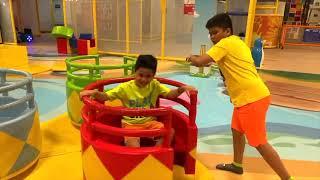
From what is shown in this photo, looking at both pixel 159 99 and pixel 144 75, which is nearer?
pixel 144 75

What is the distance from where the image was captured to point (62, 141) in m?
3.22

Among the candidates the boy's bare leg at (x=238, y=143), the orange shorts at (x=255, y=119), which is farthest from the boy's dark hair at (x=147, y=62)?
the boy's bare leg at (x=238, y=143)

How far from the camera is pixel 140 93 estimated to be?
7.70 feet

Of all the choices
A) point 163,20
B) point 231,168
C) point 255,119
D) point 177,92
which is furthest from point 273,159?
point 163,20

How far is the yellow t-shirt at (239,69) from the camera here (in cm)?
228

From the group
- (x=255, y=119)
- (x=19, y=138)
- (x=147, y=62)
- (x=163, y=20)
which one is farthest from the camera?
(x=163, y=20)

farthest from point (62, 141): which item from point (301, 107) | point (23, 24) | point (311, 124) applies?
point (23, 24)

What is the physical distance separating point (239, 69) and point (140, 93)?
829 millimetres

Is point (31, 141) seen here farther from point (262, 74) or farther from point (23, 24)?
point (23, 24)

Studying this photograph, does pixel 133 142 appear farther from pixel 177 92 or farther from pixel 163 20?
pixel 163 20

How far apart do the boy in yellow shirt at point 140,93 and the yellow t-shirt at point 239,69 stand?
0.37m

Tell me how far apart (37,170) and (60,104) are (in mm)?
1991

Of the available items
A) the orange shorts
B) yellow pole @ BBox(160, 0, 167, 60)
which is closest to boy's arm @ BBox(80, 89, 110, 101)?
the orange shorts

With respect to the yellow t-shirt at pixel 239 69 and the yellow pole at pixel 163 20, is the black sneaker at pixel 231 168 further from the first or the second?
the yellow pole at pixel 163 20
